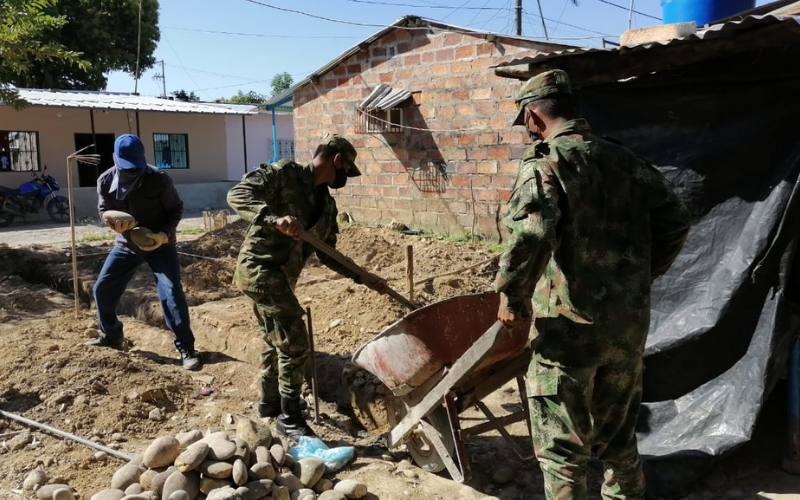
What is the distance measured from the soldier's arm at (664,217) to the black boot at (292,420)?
230cm

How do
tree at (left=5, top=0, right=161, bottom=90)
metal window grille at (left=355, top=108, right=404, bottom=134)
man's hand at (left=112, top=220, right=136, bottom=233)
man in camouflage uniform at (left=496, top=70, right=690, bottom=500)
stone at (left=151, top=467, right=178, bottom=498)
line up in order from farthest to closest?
tree at (left=5, top=0, right=161, bottom=90), metal window grille at (left=355, top=108, right=404, bottom=134), man's hand at (left=112, top=220, right=136, bottom=233), stone at (left=151, top=467, right=178, bottom=498), man in camouflage uniform at (left=496, top=70, right=690, bottom=500)

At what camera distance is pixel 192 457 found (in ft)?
9.55

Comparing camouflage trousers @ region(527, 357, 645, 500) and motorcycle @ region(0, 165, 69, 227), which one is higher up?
motorcycle @ region(0, 165, 69, 227)

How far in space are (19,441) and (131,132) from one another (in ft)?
52.2

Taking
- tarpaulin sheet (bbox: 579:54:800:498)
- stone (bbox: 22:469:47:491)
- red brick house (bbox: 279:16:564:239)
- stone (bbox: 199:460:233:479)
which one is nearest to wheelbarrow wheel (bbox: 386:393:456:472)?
stone (bbox: 199:460:233:479)

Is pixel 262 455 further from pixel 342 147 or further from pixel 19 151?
pixel 19 151

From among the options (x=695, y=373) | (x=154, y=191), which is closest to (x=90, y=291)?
(x=154, y=191)

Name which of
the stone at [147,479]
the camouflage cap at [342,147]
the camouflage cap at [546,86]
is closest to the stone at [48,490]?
the stone at [147,479]

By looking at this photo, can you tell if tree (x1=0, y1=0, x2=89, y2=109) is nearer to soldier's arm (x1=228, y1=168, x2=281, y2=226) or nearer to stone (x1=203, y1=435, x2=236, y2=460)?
soldier's arm (x1=228, y1=168, x2=281, y2=226)

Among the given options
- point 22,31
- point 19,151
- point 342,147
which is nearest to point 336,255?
point 342,147

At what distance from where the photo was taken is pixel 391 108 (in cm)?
938

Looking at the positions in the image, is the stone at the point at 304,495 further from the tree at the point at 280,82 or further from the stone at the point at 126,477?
the tree at the point at 280,82

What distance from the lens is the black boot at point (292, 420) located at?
3.77 meters

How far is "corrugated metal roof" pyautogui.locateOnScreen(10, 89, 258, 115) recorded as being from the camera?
1501 cm
